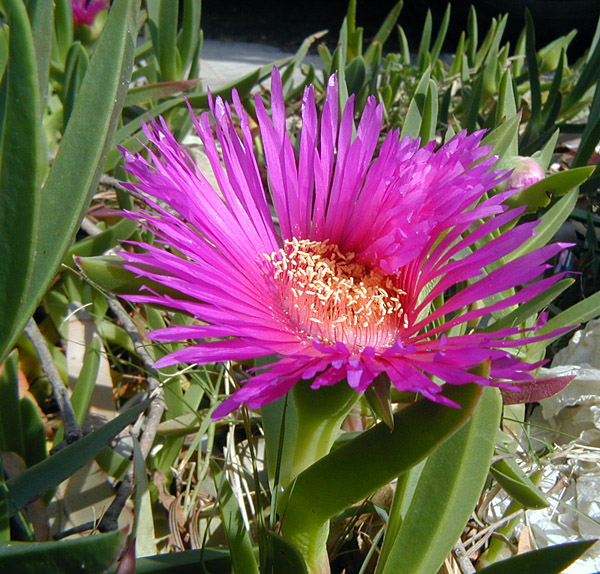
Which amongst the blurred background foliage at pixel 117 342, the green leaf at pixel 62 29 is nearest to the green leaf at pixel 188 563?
the blurred background foliage at pixel 117 342

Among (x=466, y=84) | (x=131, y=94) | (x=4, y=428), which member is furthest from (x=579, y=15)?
(x=4, y=428)

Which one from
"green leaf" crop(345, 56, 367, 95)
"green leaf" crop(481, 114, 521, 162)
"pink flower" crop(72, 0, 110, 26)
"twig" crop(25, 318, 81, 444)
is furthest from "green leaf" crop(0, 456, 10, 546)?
"pink flower" crop(72, 0, 110, 26)

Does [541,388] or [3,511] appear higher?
[541,388]

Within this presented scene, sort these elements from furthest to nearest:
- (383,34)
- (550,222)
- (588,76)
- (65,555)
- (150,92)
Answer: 1. (383,34)
2. (588,76)
3. (150,92)
4. (550,222)
5. (65,555)

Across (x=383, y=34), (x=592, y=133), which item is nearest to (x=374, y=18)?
(x=383, y=34)

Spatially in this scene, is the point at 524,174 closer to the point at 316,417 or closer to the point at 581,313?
the point at 581,313

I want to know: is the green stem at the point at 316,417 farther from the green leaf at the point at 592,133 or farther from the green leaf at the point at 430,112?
the green leaf at the point at 592,133
